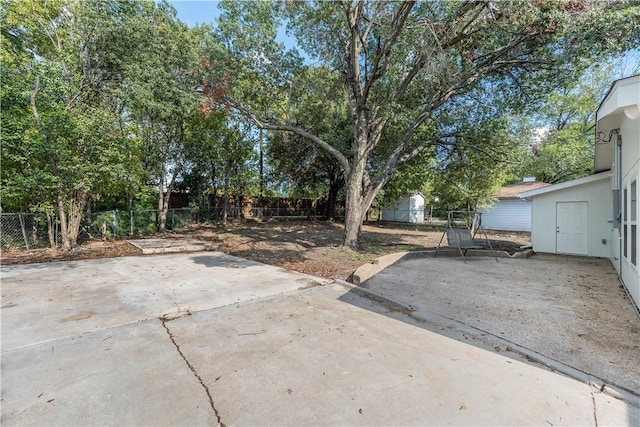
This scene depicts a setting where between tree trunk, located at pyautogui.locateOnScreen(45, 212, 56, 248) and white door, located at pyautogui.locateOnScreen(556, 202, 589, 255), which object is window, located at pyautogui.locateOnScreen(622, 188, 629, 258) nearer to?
white door, located at pyautogui.locateOnScreen(556, 202, 589, 255)

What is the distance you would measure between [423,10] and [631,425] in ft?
30.2

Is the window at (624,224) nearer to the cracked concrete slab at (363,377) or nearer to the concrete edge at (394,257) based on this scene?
the concrete edge at (394,257)

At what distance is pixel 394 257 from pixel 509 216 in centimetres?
1578

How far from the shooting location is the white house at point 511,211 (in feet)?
62.3

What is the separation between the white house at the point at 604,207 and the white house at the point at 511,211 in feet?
31.9

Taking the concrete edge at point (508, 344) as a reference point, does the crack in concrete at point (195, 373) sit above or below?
above

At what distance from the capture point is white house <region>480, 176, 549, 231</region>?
62.3 ft

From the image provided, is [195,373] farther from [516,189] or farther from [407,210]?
[407,210]

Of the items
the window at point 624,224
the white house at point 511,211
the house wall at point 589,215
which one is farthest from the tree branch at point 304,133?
the white house at point 511,211

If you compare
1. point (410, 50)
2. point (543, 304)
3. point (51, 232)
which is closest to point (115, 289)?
point (51, 232)

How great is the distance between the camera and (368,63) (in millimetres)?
10133

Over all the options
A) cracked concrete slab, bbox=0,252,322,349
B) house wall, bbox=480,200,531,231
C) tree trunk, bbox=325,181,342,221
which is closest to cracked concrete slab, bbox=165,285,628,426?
cracked concrete slab, bbox=0,252,322,349

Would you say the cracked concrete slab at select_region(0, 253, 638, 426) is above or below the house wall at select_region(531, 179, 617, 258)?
below

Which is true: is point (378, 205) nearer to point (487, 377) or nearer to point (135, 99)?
point (135, 99)
